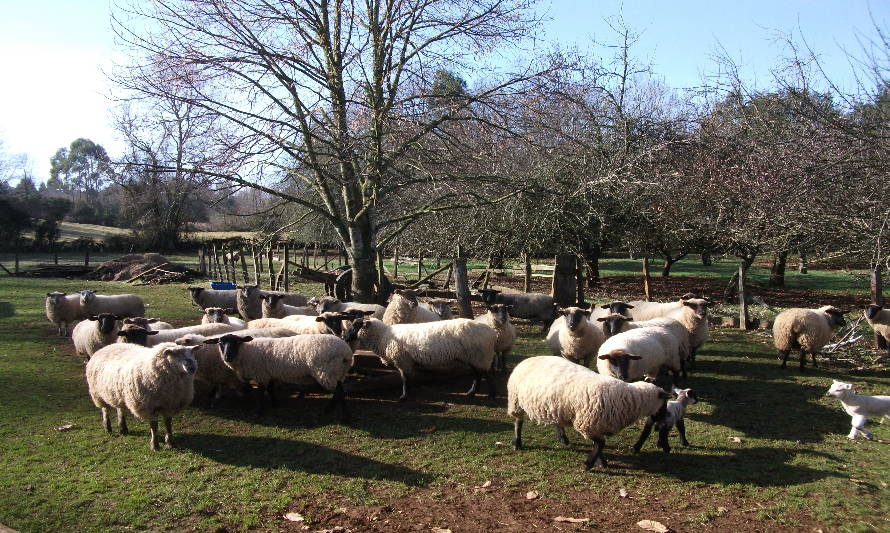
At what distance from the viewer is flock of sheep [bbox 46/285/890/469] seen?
6.38m

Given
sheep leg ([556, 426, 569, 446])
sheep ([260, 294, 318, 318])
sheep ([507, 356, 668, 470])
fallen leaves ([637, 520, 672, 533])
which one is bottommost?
fallen leaves ([637, 520, 672, 533])

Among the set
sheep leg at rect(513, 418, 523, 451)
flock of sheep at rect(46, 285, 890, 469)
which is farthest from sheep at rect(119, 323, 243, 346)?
sheep leg at rect(513, 418, 523, 451)

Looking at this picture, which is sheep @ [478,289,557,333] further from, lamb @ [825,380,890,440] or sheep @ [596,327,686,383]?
lamb @ [825,380,890,440]

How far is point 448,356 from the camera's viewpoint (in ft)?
29.4

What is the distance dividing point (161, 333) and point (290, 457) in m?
3.84

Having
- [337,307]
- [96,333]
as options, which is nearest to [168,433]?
[96,333]

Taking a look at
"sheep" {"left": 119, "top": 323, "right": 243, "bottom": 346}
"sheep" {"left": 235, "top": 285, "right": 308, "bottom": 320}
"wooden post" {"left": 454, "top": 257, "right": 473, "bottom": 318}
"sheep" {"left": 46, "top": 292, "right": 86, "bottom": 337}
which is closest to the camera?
"sheep" {"left": 119, "top": 323, "right": 243, "bottom": 346}

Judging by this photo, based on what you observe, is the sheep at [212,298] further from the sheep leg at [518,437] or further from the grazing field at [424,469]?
the sheep leg at [518,437]

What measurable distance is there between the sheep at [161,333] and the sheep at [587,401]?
5.41 m

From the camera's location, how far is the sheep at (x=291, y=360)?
7.91 m

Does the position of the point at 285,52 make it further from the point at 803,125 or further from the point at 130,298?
the point at 803,125

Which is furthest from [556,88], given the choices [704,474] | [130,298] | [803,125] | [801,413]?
[130,298]

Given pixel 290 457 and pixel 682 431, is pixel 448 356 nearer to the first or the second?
pixel 290 457

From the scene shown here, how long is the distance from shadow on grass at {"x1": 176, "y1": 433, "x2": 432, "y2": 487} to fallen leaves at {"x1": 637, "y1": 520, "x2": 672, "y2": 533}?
2051mm
